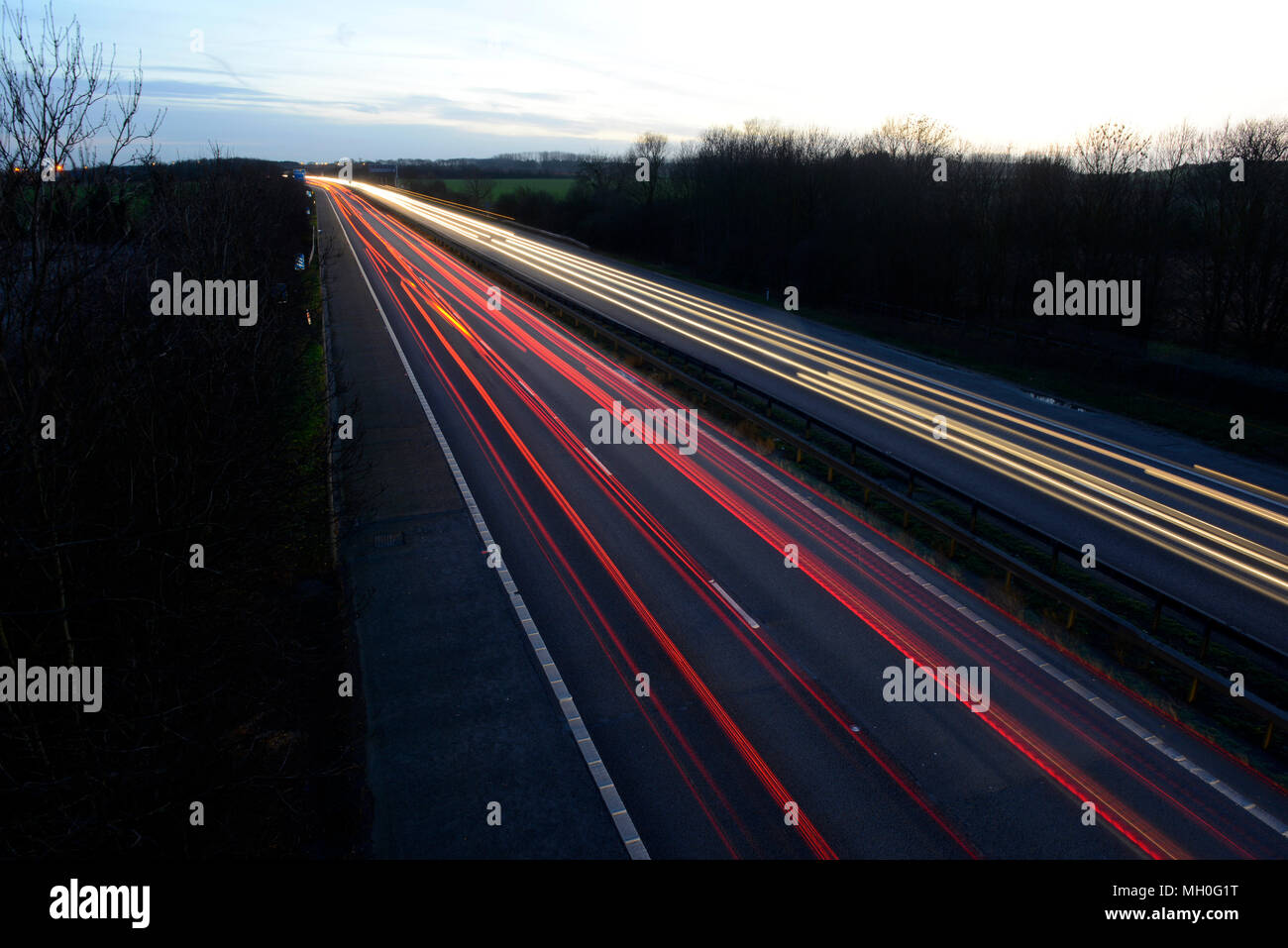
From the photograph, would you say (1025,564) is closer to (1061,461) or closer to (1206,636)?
(1206,636)

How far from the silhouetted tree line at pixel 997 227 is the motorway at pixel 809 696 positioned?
1049 inches

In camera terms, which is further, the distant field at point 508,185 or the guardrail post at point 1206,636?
the distant field at point 508,185

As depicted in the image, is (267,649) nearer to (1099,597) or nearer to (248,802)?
(248,802)

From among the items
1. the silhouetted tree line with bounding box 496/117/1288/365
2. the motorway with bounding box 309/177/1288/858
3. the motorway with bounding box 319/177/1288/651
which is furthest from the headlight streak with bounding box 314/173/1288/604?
the silhouetted tree line with bounding box 496/117/1288/365

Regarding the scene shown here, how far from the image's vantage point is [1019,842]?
7738 mm

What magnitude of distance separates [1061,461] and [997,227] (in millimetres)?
29987

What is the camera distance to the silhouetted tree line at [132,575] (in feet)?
19.3

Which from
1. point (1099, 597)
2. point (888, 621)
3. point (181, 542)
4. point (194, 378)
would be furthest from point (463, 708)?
point (1099, 597)

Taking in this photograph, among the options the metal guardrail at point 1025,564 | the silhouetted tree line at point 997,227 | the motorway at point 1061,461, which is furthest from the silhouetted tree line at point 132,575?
the silhouetted tree line at point 997,227

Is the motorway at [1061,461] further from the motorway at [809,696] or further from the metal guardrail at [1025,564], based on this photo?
the metal guardrail at [1025,564]

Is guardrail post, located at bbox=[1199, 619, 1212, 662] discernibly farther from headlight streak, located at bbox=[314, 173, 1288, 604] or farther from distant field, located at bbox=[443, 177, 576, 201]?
distant field, located at bbox=[443, 177, 576, 201]

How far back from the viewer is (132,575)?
25.0 ft

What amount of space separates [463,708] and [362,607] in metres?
3.35

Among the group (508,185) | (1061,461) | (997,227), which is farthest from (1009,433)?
(508,185)
